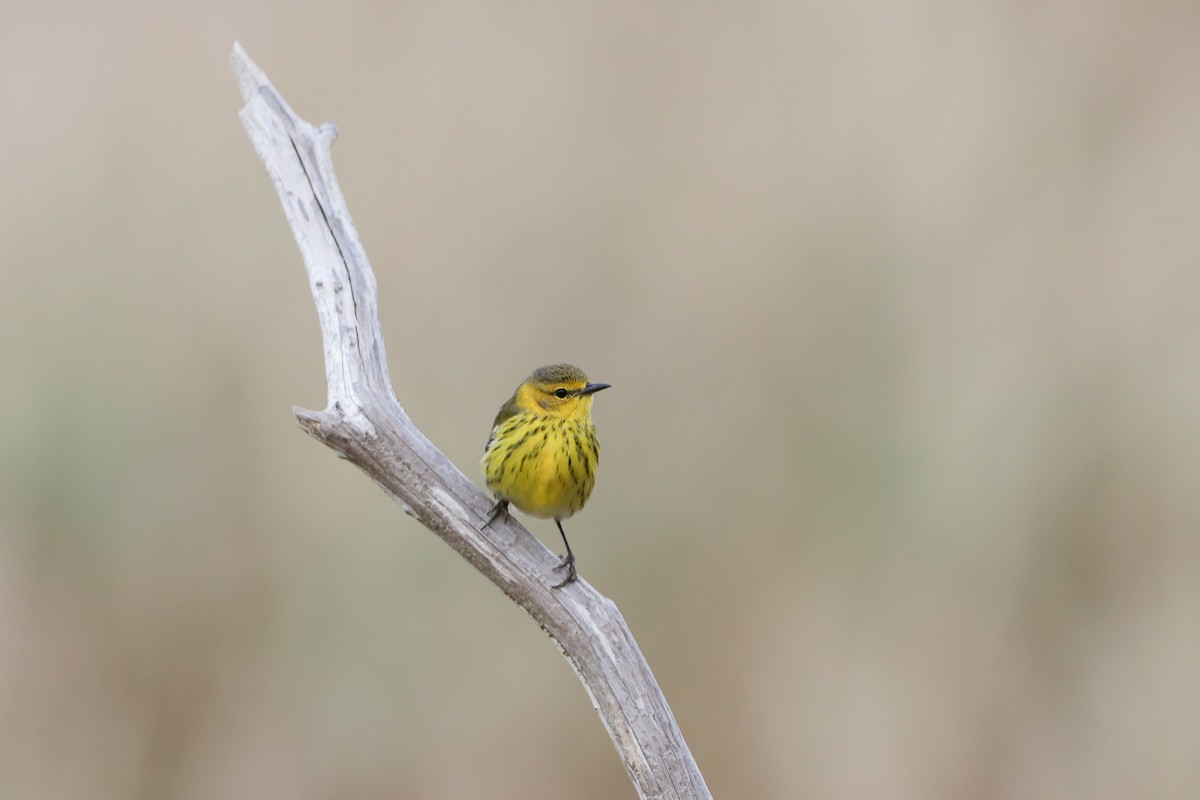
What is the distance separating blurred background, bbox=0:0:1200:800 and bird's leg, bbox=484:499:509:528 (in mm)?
1482

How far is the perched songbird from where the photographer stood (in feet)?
8.60

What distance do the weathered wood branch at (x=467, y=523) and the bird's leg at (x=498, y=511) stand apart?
0.02 metres

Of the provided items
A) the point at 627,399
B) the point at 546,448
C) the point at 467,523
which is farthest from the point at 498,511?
the point at 627,399

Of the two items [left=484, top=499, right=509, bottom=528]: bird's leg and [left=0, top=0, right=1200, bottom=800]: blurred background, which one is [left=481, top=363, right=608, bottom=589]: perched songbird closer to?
[left=484, top=499, right=509, bottom=528]: bird's leg

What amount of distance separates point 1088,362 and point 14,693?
13.1 feet

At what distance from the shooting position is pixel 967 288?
424 cm

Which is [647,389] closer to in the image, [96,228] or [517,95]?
[517,95]

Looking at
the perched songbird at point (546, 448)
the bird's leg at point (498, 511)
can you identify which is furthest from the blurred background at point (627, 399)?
the bird's leg at point (498, 511)

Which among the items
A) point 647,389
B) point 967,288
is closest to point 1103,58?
point 967,288

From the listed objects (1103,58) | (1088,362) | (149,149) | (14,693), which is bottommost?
(14,693)

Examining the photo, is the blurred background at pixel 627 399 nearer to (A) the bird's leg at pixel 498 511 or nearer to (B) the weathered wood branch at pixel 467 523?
(A) the bird's leg at pixel 498 511

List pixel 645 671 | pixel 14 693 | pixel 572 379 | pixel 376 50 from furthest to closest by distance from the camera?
1. pixel 376 50
2. pixel 14 693
3. pixel 572 379
4. pixel 645 671

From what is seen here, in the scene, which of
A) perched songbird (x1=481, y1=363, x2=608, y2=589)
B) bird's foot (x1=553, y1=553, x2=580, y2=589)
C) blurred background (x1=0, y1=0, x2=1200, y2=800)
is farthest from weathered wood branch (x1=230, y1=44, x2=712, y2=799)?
blurred background (x1=0, y1=0, x2=1200, y2=800)

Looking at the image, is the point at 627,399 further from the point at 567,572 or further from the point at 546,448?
the point at 567,572
